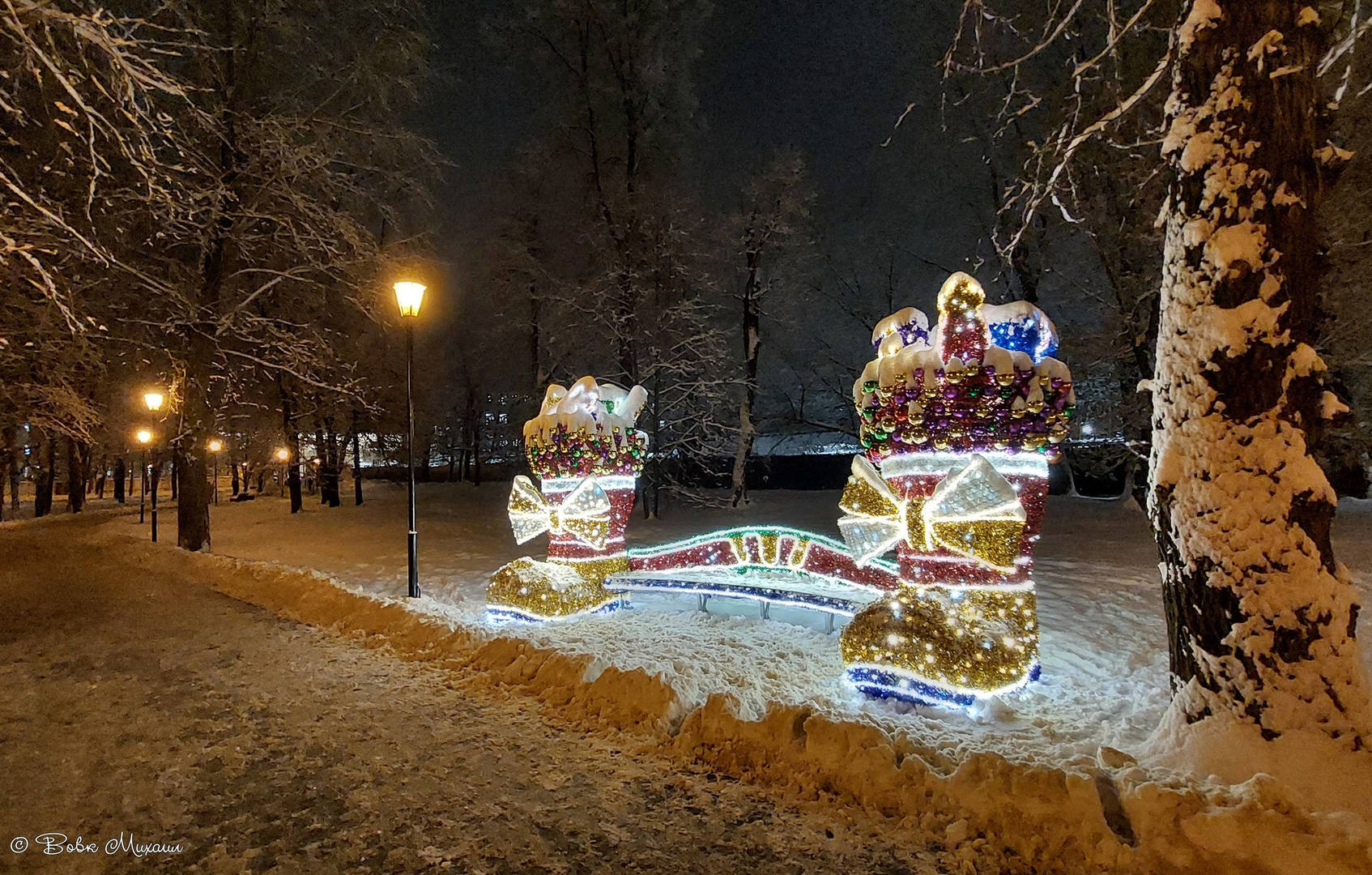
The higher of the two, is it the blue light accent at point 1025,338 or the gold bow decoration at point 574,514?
the blue light accent at point 1025,338

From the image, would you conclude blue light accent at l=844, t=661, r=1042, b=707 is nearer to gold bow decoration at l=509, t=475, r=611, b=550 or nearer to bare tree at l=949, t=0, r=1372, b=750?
bare tree at l=949, t=0, r=1372, b=750

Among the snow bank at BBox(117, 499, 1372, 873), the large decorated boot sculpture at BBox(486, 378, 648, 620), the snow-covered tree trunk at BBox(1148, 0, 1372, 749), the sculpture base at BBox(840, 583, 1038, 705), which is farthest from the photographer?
the large decorated boot sculpture at BBox(486, 378, 648, 620)

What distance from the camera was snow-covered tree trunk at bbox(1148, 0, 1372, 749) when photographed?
329 cm

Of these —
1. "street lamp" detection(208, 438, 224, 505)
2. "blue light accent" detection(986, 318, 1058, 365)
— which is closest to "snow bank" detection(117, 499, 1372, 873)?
"blue light accent" detection(986, 318, 1058, 365)

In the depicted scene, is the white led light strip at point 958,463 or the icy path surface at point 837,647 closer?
the icy path surface at point 837,647

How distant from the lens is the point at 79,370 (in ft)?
37.2

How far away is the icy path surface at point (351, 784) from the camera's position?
2924 millimetres

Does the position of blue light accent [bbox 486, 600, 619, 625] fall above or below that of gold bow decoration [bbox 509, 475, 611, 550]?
below

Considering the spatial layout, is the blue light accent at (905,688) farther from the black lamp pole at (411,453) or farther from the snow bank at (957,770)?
the black lamp pole at (411,453)

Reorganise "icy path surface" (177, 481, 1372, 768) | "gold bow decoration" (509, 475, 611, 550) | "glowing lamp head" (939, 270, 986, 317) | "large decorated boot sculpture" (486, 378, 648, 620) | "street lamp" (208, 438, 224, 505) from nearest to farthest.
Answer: "icy path surface" (177, 481, 1372, 768) → "glowing lamp head" (939, 270, 986, 317) → "large decorated boot sculpture" (486, 378, 648, 620) → "gold bow decoration" (509, 475, 611, 550) → "street lamp" (208, 438, 224, 505)

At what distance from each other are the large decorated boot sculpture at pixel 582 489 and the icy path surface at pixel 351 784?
1.91 m

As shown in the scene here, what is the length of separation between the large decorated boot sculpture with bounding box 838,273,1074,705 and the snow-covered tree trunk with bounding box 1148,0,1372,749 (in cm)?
94

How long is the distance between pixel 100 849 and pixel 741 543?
16.9 feet

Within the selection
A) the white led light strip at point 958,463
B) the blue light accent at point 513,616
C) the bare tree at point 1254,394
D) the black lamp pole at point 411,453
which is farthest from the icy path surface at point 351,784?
the white led light strip at point 958,463
